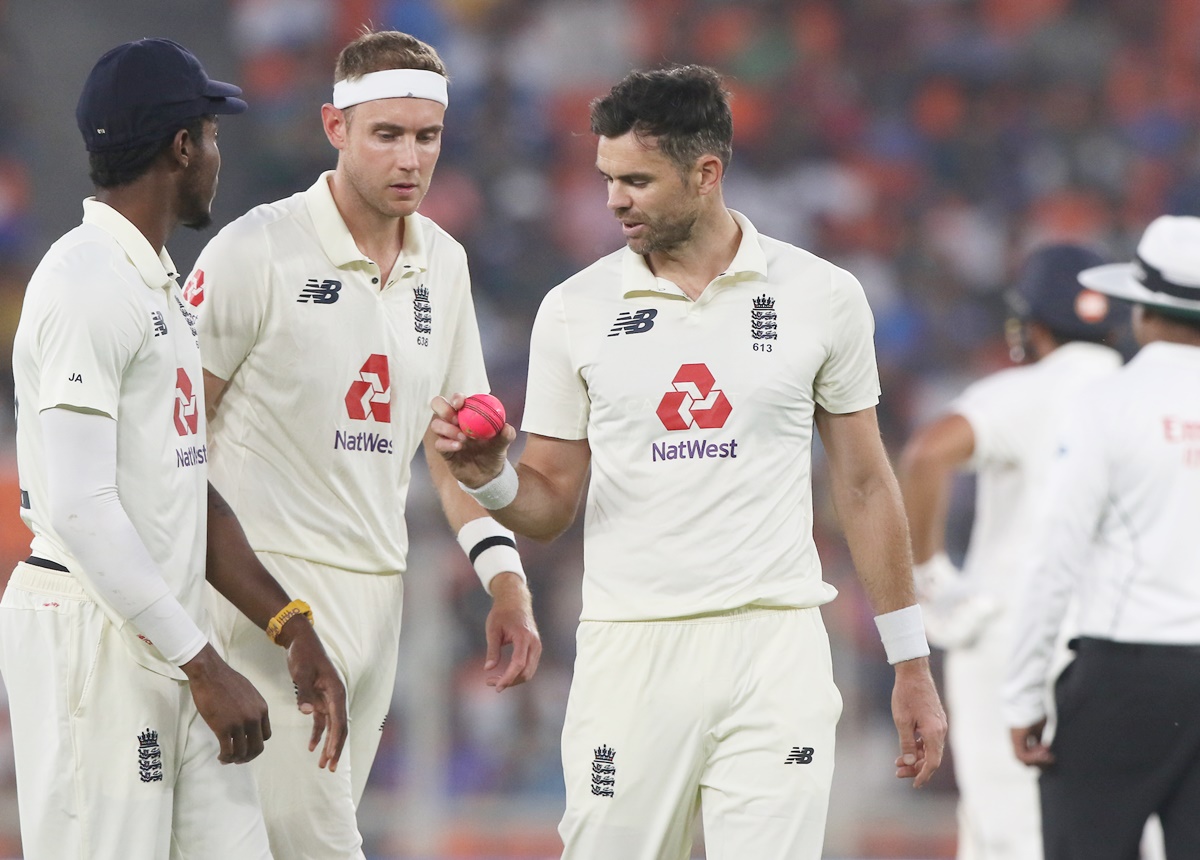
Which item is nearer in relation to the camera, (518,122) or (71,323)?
(71,323)

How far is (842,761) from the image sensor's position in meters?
7.15

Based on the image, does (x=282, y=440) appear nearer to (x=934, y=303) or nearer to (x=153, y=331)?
(x=153, y=331)

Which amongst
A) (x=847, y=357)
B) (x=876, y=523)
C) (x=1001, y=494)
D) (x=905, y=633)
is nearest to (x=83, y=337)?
(x=847, y=357)

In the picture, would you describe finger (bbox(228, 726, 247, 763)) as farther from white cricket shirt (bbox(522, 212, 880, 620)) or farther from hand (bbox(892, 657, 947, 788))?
hand (bbox(892, 657, 947, 788))

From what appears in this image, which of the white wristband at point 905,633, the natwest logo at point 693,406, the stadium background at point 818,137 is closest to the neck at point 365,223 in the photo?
the natwest logo at point 693,406

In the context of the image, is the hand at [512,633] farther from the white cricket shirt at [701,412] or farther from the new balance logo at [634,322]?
the new balance logo at [634,322]

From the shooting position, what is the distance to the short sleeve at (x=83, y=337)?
2.99 meters

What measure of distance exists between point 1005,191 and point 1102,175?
2.34 ft

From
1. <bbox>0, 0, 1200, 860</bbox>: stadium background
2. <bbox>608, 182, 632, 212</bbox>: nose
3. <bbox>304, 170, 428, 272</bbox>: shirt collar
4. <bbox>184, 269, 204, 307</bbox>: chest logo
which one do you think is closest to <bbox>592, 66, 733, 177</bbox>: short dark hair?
<bbox>608, 182, 632, 212</bbox>: nose

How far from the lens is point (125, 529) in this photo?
120 inches

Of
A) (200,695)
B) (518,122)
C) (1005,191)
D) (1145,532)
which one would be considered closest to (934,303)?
(1005,191)

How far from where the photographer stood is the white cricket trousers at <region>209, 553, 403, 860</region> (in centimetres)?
378

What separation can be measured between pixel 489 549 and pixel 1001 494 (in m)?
2.72

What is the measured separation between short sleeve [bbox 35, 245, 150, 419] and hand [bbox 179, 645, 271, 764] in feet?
1.70
